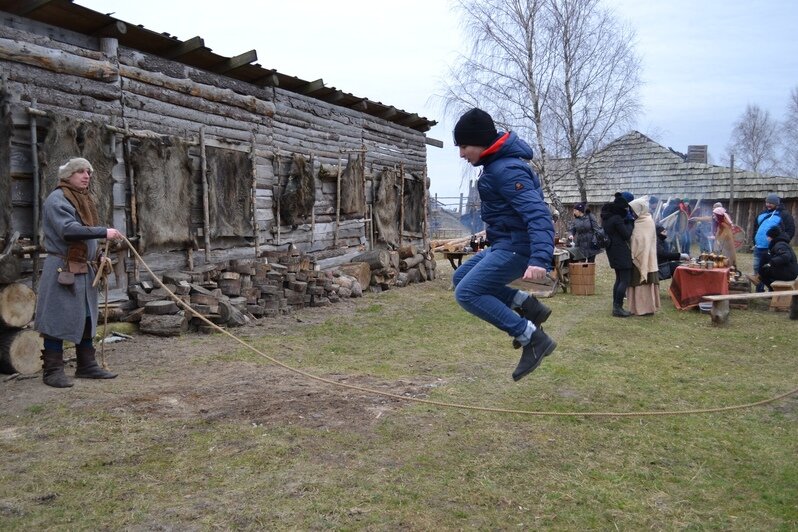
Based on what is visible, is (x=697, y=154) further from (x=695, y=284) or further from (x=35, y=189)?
(x=35, y=189)

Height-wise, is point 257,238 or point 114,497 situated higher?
point 257,238

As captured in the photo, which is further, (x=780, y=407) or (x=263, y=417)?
(x=780, y=407)

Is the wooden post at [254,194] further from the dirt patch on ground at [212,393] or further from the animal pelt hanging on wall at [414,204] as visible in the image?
the animal pelt hanging on wall at [414,204]

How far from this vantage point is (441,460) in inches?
166

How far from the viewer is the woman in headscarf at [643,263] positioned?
10.5 m

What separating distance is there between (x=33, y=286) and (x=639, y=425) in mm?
6634

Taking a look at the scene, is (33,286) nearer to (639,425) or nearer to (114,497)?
(114,497)

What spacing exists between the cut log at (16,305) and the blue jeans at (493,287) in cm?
434

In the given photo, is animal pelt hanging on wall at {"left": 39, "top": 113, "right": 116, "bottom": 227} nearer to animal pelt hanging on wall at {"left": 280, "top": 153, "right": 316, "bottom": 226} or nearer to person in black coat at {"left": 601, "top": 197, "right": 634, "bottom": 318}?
animal pelt hanging on wall at {"left": 280, "top": 153, "right": 316, "bottom": 226}

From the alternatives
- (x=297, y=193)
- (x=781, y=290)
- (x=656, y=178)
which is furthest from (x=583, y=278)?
(x=656, y=178)

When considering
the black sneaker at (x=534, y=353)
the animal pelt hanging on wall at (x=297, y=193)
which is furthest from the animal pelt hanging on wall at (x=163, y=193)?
the black sneaker at (x=534, y=353)

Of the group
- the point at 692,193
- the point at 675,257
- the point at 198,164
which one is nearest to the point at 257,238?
the point at 198,164

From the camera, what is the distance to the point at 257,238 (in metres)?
11.6

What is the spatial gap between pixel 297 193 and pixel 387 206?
4494 mm
